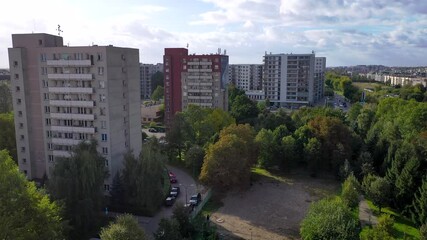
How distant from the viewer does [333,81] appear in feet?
588

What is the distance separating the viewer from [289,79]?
10650cm

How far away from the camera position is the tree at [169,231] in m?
25.3

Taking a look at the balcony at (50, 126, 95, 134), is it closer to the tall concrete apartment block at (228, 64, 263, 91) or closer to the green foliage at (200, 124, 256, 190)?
the green foliage at (200, 124, 256, 190)

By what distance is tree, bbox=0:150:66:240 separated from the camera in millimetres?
19516

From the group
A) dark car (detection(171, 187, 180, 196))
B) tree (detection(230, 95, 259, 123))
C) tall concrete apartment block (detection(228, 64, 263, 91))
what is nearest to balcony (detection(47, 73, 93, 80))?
A: dark car (detection(171, 187, 180, 196))

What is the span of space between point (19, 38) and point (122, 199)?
20948 mm

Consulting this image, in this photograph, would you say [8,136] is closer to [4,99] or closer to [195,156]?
[195,156]

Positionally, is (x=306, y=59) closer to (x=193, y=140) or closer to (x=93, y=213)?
(x=193, y=140)

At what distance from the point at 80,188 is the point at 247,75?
105509mm

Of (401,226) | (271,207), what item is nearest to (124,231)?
(271,207)

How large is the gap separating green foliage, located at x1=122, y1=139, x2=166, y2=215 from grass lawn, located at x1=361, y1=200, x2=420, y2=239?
22.0m

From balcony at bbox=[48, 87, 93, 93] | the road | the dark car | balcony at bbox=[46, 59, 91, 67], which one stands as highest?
balcony at bbox=[46, 59, 91, 67]

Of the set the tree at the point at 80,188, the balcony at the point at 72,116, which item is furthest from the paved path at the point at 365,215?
the balcony at the point at 72,116

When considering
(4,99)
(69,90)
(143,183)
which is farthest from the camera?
(4,99)
